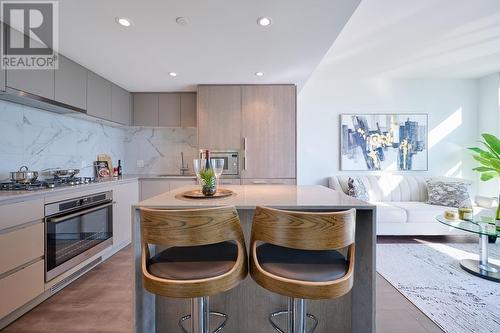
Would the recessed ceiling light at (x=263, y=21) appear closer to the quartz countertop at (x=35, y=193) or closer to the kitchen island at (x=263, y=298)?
the kitchen island at (x=263, y=298)

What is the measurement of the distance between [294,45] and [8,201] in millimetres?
2656

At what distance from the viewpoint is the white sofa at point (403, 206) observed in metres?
3.40

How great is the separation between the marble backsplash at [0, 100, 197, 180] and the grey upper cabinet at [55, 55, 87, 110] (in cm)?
33

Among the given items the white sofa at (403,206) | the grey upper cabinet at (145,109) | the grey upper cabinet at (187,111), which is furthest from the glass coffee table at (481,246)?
the grey upper cabinet at (145,109)

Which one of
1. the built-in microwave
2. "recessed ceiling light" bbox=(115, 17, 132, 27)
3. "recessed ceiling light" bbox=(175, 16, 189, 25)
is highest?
"recessed ceiling light" bbox=(175, 16, 189, 25)

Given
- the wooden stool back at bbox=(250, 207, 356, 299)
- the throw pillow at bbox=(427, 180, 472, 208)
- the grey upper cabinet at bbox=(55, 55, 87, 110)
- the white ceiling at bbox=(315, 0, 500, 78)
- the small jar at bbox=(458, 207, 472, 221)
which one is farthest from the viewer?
the throw pillow at bbox=(427, 180, 472, 208)

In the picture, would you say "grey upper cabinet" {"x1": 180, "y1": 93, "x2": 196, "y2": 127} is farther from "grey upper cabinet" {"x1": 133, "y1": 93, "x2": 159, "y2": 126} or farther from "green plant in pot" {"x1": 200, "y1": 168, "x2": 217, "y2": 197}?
"green plant in pot" {"x1": 200, "y1": 168, "x2": 217, "y2": 197}

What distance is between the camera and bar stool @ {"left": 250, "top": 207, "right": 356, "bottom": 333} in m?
1.01

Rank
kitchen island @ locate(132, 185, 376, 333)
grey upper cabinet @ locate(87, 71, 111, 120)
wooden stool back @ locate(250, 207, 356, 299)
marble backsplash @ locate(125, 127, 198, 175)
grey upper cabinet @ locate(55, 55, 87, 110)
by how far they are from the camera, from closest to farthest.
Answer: wooden stool back @ locate(250, 207, 356, 299) → kitchen island @ locate(132, 185, 376, 333) → grey upper cabinet @ locate(55, 55, 87, 110) → grey upper cabinet @ locate(87, 71, 111, 120) → marble backsplash @ locate(125, 127, 198, 175)

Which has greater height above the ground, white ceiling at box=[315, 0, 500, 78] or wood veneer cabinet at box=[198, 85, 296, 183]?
white ceiling at box=[315, 0, 500, 78]

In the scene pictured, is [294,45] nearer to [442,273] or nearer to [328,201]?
[328,201]

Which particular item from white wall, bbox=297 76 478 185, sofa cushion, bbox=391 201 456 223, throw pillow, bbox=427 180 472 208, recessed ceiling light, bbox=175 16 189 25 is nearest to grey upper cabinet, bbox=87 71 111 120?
recessed ceiling light, bbox=175 16 189 25

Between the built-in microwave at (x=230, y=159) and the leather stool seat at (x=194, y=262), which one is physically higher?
the built-in microwave at (x=230, y=159)

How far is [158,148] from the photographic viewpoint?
4219 millimetres
